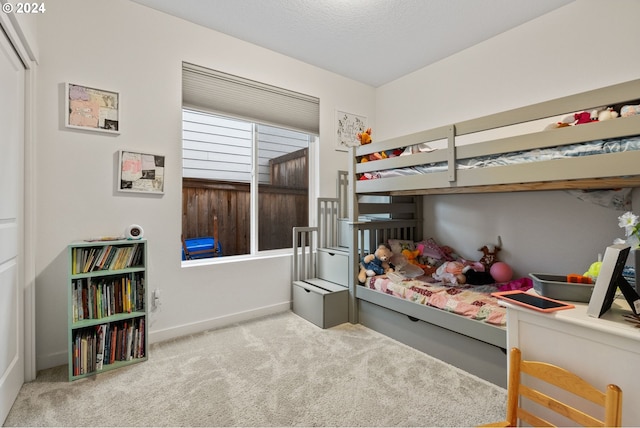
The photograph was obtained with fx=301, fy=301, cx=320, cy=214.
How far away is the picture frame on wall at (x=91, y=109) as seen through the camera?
207 centimetres

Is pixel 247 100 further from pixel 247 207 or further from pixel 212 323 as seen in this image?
pixel 212 323

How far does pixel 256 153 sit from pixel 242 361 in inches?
74.7

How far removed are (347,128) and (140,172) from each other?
89.6 inches

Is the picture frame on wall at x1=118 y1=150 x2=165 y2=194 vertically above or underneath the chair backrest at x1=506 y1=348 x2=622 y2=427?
above

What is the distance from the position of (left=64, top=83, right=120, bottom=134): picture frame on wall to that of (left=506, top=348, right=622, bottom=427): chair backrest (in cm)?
281

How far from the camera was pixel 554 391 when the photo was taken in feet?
4.00

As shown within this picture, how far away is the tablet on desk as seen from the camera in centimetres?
123

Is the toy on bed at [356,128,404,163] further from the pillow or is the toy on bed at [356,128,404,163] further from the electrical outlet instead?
the electrical outlet

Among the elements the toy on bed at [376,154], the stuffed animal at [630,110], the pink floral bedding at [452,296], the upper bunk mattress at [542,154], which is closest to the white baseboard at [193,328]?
the pink floral bedding at [452,296]

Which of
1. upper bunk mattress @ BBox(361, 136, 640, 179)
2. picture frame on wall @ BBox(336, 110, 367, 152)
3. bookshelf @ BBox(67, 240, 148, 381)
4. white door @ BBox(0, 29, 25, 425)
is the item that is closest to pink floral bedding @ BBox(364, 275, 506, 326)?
upper bunk mattress @ BBox(361, 136, 640, 179)

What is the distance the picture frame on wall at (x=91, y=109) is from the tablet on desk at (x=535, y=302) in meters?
2.70

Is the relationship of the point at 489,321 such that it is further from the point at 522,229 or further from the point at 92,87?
the point at 92,87

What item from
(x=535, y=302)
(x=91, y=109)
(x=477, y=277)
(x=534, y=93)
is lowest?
(x=477, y=277)

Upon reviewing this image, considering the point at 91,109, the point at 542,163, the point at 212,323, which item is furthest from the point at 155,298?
the point at 542,163
